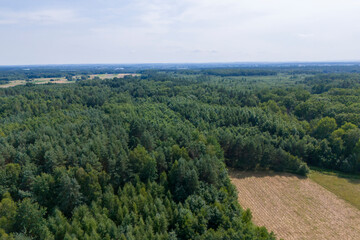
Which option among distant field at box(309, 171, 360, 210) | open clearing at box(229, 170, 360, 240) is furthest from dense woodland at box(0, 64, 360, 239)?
open clearing at box(229, 170, 360, 240)

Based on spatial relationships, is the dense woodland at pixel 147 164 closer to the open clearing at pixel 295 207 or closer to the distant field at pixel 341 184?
the distant field at pixel 341 184

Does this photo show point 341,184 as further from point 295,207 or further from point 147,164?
point 147,164

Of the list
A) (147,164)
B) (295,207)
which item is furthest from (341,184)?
(147,164)

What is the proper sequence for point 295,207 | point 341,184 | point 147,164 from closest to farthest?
point 147,164 < point 295,207 < point 341,184

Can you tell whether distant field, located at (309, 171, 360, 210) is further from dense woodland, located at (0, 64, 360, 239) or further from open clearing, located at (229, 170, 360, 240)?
dense woodland, located at (0, 64, 360, 239)

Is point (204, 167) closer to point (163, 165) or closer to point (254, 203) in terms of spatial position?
point (163, 165)
